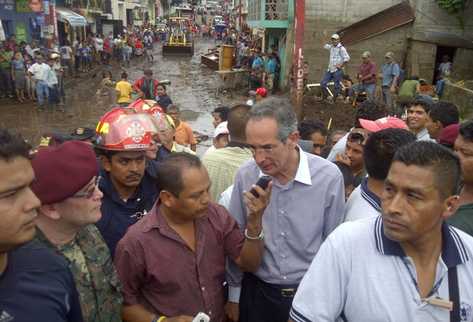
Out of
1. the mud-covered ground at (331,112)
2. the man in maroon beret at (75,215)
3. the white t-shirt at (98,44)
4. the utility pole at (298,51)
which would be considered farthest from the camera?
the white t-shirt at (98,44)

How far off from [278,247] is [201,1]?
101945 mm

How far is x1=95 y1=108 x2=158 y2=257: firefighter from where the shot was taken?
2686 mm

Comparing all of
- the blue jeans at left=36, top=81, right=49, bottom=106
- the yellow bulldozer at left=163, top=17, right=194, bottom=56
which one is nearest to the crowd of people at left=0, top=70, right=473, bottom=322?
the blue jeans at left=36, top=81, right=49, bottom=106

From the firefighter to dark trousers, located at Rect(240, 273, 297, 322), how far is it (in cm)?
82

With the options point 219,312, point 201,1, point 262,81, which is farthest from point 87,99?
point 201,1

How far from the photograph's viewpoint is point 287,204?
2.48m

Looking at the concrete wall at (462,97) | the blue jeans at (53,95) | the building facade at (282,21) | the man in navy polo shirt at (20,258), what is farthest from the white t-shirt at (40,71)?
the man in navy polo shirt at (20,258)

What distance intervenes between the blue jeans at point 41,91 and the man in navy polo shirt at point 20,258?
14.5m

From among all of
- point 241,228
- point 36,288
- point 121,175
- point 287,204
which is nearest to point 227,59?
point 121,175

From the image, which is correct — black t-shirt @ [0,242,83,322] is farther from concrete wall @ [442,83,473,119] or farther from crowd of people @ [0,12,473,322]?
concrete wall @ [442,83,473,119]

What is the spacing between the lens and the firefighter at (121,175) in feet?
8.81

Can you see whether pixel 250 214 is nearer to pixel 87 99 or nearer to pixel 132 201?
pixel 132 201

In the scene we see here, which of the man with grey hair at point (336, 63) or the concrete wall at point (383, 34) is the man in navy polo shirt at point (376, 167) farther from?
the concrete wall at point (383, 34)

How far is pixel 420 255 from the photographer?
1686 millimetres
